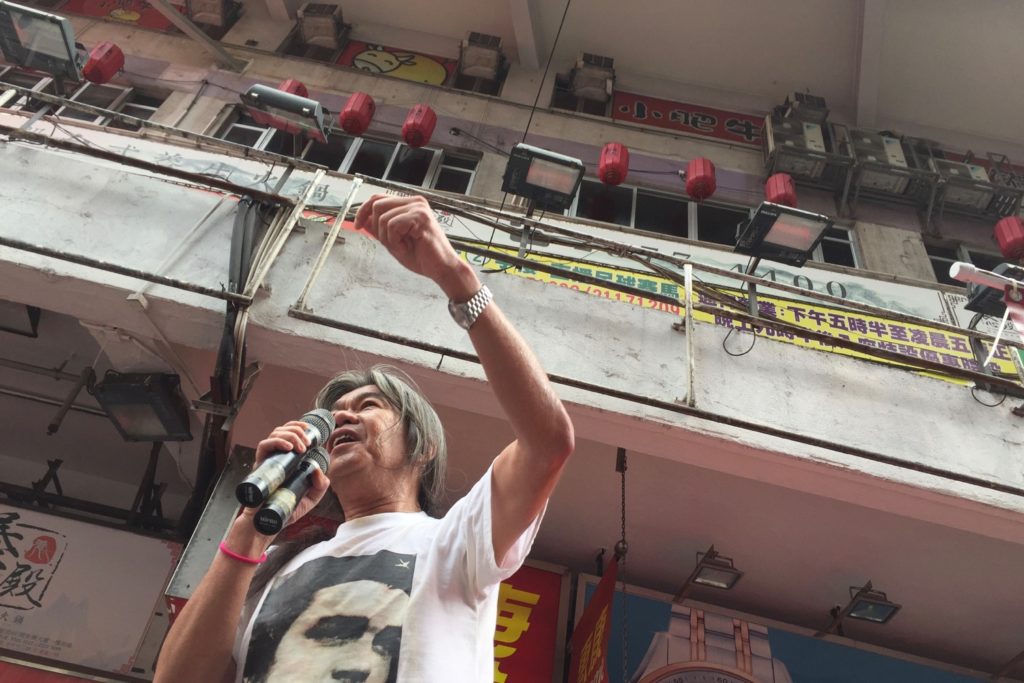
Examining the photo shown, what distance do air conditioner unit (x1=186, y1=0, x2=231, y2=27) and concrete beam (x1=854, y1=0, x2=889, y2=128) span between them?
8.84 m

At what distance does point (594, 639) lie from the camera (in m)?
3.70

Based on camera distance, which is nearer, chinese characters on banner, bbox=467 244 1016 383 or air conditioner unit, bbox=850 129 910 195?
chinese characters on banner, bbox=467 244 1016 383

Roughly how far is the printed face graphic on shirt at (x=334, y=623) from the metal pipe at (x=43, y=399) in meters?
4.63

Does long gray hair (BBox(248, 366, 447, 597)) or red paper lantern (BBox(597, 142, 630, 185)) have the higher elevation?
red paper lantern (BBox(597, 142, 630, 185))

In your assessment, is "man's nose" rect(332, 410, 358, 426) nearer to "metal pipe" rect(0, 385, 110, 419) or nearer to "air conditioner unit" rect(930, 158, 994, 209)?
"metal pipe" rect(0, 385, 110, 419)

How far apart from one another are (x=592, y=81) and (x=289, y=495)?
9098 mm

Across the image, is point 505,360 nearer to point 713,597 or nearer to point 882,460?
point 882,460

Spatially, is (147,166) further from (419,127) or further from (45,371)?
(419,127)

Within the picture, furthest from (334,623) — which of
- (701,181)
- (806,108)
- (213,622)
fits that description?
(806,108)

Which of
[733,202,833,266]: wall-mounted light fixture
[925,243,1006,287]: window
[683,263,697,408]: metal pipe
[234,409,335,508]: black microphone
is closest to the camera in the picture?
[234,409,335,508]: black microphone

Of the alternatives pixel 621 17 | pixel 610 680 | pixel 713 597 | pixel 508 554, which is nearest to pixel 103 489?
pixel 610 680

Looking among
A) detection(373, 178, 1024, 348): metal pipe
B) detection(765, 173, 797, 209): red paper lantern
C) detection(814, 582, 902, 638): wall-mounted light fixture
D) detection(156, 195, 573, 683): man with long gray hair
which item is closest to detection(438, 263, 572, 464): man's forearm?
detection(156, 195, 573, 683): man with long gray hair

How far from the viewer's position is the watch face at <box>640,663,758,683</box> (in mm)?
4031

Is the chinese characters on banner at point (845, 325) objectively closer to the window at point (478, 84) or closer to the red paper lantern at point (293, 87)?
the red paper lantern at point (293, 87)
